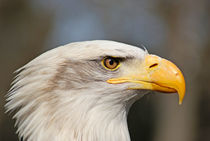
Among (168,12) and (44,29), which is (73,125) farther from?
(44,29)

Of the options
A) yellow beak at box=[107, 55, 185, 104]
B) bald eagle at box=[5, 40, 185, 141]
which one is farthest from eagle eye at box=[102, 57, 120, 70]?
yellow beak at box=[107, 55, 185, 104]

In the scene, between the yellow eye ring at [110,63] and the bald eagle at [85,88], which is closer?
the bald eagle at [85,88]

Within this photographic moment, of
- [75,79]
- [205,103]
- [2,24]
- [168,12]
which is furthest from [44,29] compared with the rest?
[75,79]

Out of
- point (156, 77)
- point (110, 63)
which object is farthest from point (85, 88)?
point (156, 77)

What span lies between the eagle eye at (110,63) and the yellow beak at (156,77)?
0.36ft

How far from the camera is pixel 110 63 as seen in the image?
312cm

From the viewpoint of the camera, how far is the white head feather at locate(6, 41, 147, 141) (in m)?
2.96

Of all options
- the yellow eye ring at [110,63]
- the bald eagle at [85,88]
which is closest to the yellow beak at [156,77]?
the bald eagle at [85,88]

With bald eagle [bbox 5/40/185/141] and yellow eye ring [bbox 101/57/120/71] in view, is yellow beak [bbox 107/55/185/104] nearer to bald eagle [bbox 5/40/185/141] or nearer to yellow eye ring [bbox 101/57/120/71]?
bald eagle [bbox 5/40/185/141]

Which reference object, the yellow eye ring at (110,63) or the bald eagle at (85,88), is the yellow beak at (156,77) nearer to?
the bald eagle at (85,88)

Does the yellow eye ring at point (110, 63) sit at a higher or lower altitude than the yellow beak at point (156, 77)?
higher

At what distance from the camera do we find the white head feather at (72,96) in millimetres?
2961

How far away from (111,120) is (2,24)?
12.8 m

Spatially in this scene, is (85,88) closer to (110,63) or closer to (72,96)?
(72,96)
